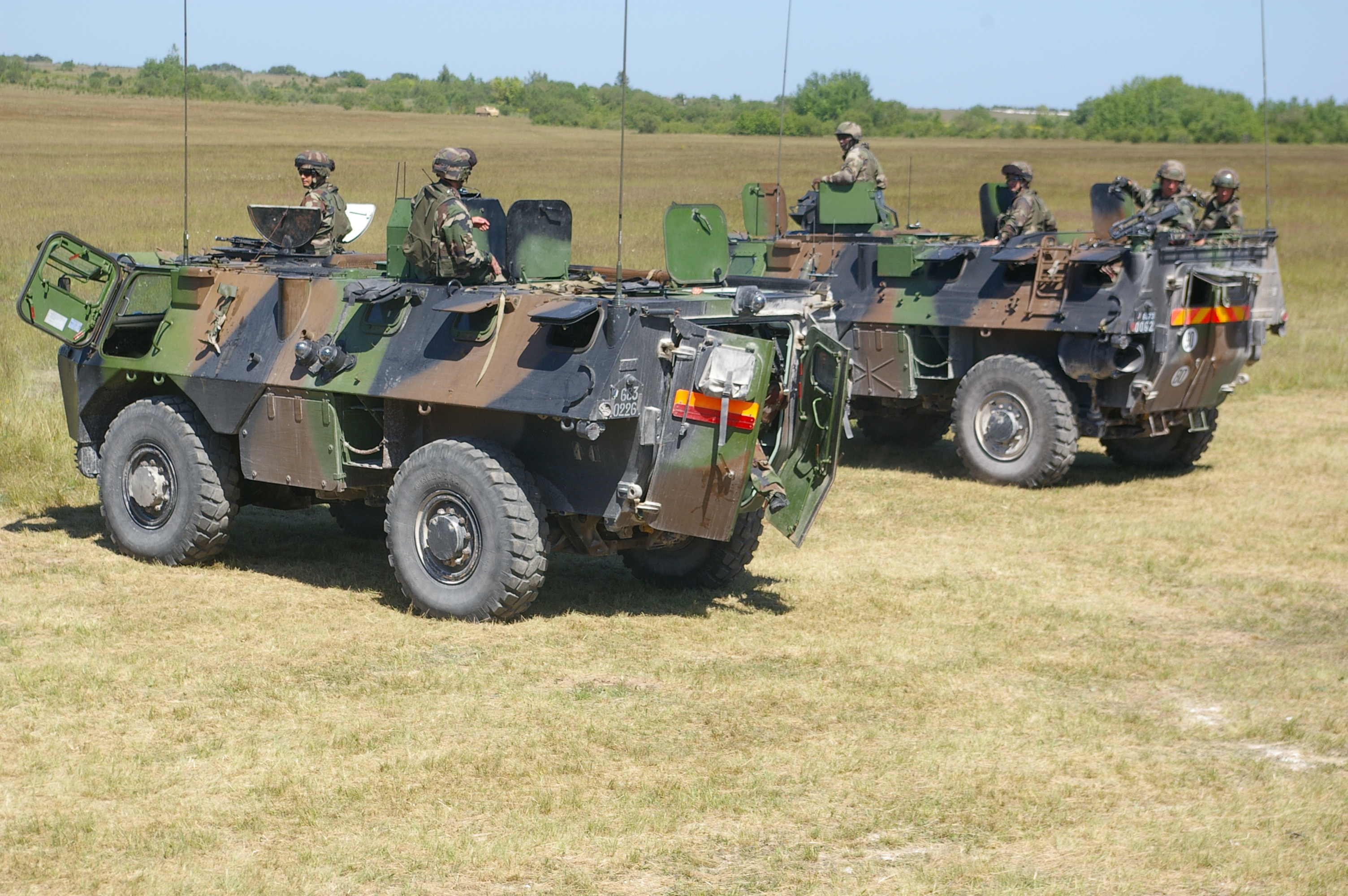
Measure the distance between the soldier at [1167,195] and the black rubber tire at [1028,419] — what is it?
1.54 meters

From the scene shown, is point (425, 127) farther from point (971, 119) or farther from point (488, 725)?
point (488, 725)

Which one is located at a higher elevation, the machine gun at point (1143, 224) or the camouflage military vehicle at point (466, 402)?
the machine gun at point (1143, 224)

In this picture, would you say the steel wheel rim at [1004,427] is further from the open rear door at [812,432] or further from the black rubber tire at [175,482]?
the black rubber tire at [175,482]

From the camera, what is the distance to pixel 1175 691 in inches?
294

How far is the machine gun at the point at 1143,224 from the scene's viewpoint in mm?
12102

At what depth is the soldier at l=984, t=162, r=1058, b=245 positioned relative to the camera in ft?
45.0

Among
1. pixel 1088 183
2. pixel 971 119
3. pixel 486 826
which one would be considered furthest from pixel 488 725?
pixel 971 119

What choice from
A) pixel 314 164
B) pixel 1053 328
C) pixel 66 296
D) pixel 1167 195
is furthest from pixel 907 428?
pixel 66 296

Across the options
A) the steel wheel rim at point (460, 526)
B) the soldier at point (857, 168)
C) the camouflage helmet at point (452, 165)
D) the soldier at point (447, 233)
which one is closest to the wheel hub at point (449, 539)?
the steel wheel rim at point (460, 526)

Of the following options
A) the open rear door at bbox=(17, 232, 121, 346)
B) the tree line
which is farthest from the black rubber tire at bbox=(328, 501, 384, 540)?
the tree line

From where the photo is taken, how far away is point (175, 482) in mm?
9234

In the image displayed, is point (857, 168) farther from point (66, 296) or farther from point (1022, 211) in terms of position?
point (66, 296)

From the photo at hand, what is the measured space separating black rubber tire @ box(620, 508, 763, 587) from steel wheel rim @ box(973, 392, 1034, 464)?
13.3ft

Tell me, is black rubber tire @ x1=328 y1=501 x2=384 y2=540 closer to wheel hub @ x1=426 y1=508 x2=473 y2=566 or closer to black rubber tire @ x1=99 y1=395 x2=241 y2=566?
black rubber tire @ x1=99 y1=395 x2=241 y2=566
